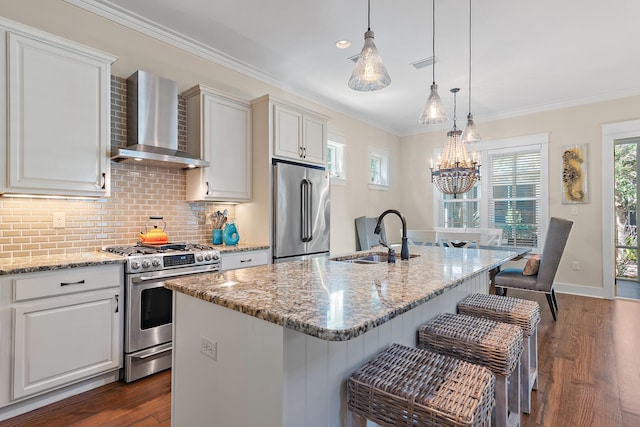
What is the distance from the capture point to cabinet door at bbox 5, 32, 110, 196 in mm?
2086

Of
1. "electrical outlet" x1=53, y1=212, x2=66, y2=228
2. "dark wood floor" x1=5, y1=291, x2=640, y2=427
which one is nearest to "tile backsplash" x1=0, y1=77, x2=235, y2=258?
"electrical outlet" x1=53, y1=212, x2=66, y2=228

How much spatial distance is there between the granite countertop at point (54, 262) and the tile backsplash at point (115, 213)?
0.14 meters

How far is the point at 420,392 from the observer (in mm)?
1098

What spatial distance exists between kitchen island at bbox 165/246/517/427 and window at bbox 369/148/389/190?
4326 mm

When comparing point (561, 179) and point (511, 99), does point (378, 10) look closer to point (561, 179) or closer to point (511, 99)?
point (511, 99)

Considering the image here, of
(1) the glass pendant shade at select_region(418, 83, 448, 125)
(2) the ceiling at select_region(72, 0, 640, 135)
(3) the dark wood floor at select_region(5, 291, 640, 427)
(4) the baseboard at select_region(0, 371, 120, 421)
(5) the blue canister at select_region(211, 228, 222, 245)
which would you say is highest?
(2) the ceiling at select_region(72, 0, 640, 135)

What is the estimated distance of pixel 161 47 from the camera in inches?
119

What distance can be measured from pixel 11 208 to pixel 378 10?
307 centimetres

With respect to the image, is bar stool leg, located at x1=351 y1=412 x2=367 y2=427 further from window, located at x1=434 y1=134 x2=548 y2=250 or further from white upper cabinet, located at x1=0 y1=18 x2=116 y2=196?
window, located at x1=434 y1=134 x2=548 y2=250

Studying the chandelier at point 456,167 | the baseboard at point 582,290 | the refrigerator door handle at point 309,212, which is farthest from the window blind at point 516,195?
the refrigerator door handle at point 309,212

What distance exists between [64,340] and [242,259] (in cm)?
140

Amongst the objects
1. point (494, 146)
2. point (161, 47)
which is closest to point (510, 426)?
point (161, 47)

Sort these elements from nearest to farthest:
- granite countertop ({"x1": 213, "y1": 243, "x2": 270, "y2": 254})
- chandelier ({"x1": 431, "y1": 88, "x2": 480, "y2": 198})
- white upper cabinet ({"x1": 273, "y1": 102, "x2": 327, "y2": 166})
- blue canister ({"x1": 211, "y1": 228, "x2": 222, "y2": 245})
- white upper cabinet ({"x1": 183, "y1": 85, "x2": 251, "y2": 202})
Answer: granite countertop ({"x1": 213, "y1": 243, "x2": 270, "y2": 254})
white upper cabinet ({"x1": 183, "y1": 85, "x2": 251, "y2": 202})
blue canister ({"x1": 211, "y1": 228, "x2": 222, "y2": 245})
white upper cabinet ({"x1": 273, "y1": 102, "x2": 327, "y2": 166})
chandelier ({"x1": 431, "y1": 88, "x2": 480, "y2": 198})

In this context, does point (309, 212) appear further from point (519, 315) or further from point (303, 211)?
point (519, 315)
